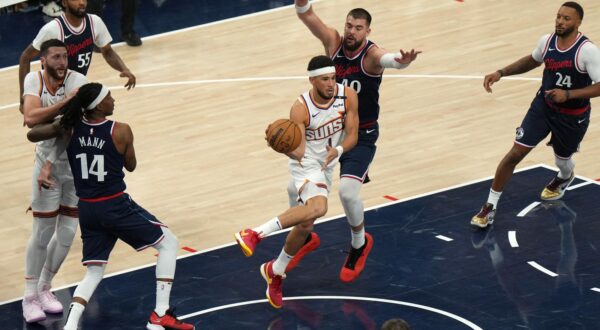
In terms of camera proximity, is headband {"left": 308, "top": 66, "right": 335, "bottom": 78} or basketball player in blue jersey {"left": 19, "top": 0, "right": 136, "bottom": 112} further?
basketball player in blue jersey {"left": 19, "top": 0, "right": 136, "bottom": 112}

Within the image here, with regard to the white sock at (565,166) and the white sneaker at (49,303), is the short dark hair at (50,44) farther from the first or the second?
the white sock at (565,166)

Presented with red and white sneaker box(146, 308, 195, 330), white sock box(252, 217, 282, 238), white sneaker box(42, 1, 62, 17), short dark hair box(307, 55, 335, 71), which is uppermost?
short dark hair box(307, 55, 335, 71)

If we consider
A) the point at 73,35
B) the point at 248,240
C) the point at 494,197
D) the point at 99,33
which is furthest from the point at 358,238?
the point at 73,35

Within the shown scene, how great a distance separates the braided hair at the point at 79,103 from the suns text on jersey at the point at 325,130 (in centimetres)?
197

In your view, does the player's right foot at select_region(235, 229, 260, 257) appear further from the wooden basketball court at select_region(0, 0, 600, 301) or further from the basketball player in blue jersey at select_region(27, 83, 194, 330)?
the wooden basketball court at select_region(0, 0, 600, 301)

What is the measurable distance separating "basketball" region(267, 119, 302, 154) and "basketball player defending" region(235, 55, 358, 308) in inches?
4.8

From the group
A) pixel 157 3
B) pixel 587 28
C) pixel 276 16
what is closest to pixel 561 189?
pixel 587 28

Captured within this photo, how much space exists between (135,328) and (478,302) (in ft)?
9.71

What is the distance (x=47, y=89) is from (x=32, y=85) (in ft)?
0.43

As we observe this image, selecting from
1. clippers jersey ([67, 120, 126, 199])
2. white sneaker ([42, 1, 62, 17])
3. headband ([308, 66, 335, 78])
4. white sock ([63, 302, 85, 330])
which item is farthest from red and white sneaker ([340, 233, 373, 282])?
white sneaker ([42, 1, 62, 17])

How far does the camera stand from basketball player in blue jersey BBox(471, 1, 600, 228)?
1207 centimetres

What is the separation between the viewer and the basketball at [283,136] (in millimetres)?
10695

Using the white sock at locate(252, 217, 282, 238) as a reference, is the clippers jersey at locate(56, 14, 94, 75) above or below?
above

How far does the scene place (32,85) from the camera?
1072 cm
